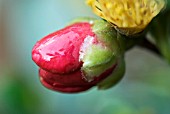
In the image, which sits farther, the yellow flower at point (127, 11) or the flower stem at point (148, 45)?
the flower stem at point (148, 45)

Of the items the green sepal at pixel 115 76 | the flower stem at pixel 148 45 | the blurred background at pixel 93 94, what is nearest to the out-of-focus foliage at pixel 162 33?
the flower stem at pixel 148 45

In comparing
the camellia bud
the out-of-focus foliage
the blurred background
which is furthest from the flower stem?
the blurred background

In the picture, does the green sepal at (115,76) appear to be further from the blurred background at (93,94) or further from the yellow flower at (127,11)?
the blurred background at (93,94)

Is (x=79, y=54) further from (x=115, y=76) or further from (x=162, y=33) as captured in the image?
(x=162, y=33)

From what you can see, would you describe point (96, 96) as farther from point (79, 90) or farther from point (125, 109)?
point (79, 90)

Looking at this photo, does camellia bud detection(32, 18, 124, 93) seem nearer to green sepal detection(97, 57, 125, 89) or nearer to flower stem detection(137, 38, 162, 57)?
green sepal detection(97, 57, 125, 89)
